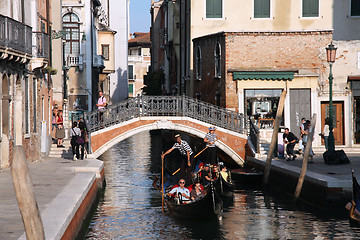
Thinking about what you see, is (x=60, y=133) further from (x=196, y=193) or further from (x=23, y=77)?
(x=196, y=193)

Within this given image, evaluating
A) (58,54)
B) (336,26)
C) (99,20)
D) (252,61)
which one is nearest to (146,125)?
(252,61)

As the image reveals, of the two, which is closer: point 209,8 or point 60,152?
point 60,152

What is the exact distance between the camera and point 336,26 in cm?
3019

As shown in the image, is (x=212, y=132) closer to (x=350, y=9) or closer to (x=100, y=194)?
(x=100, y=194)

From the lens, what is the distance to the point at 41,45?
21.1m

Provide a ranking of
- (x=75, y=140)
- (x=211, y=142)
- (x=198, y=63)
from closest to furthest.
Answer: (x=75, y=140) → (x=211, y=142) → (x=198, y=63)

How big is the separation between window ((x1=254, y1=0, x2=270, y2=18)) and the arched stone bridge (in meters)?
7.07

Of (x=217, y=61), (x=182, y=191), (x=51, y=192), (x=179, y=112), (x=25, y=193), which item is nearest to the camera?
(x=25, y=193)

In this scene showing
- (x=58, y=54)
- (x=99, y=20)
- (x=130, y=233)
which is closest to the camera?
(x=130, y=233)

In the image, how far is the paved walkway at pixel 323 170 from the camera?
15.3 meters

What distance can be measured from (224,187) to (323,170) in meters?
2.84

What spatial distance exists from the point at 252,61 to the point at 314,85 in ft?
7.96

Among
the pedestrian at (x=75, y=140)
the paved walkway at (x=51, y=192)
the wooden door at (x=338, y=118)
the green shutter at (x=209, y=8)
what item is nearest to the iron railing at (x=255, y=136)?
the wooden door at (x=338, y=118)

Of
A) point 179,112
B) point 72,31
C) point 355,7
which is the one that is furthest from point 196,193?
point 72,31
